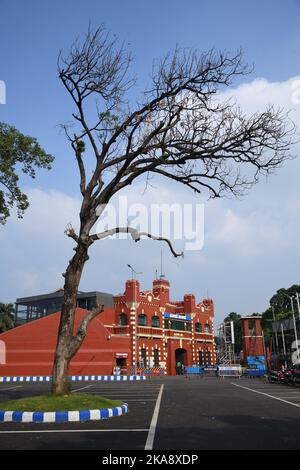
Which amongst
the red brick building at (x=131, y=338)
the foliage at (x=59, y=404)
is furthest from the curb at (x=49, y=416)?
the red brick building at (x=131, y=338)

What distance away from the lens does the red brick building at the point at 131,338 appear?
38125 millimetres

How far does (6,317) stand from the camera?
49.5 meters

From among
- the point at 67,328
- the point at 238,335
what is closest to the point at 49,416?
the point at 67,328

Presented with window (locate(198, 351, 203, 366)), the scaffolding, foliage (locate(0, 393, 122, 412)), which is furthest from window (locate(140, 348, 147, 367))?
foliage (locate(0, 393, 122, 412))

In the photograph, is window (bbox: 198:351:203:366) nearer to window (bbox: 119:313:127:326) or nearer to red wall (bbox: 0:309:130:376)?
window (bbox: 119:313:127:326)

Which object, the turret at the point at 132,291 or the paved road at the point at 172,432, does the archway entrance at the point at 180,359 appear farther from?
the paved road at the point at 172,432

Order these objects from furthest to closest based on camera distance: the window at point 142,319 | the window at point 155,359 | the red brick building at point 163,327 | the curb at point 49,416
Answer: the window at point 155,359
the window at point 142,319
the red brick building at point 163,327
the curb at point 49,416

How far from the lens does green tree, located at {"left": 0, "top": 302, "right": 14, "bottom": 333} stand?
48625 mm

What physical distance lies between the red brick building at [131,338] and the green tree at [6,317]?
1042 centimetres

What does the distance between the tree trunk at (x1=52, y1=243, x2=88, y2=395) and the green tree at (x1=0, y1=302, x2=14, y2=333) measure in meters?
39.1

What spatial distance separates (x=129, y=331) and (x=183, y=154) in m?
31.9

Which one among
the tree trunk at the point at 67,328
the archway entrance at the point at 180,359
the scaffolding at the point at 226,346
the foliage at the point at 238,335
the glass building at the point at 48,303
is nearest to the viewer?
the tree trunk at the point at 67,328
